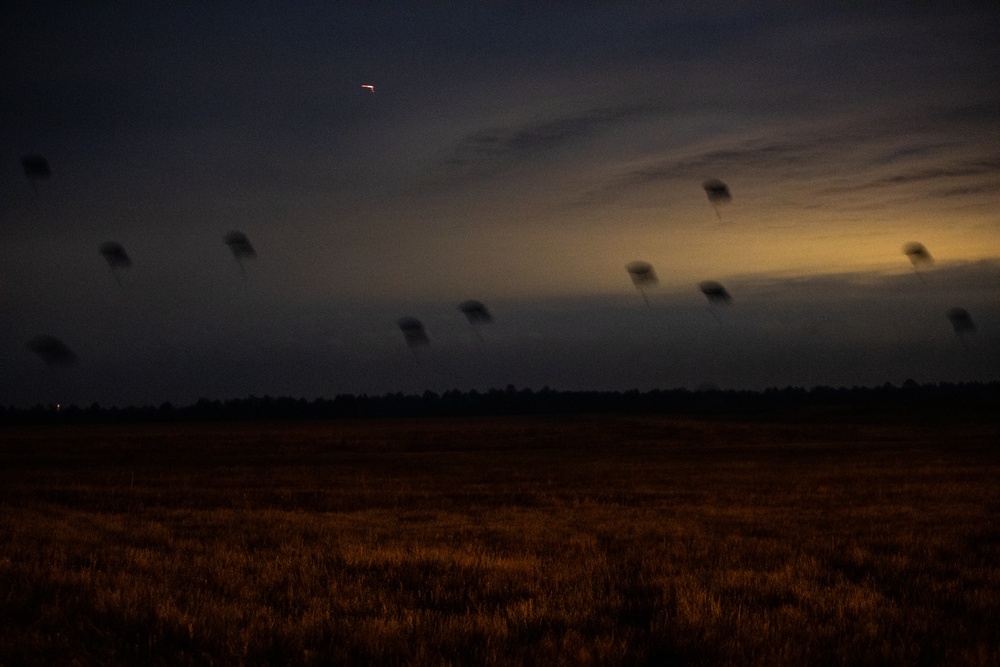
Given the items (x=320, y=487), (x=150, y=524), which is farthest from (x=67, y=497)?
(x=150, y=524)

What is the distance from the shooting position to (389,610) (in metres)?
8.78

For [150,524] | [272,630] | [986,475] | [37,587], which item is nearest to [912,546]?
[272,630]

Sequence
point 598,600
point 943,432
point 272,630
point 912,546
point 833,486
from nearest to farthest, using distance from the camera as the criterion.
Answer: point 272,630
point 598,600
point 912,546
point 833,486
point 943,432

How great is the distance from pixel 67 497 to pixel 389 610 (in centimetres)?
2183

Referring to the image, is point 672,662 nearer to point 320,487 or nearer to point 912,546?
point 912,546

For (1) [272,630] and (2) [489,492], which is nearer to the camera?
(1) [272,630]

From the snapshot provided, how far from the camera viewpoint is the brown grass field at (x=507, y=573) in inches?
291

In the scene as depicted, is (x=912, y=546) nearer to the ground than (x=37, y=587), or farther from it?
nearer to the ground

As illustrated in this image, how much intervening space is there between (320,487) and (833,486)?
58.4 feet

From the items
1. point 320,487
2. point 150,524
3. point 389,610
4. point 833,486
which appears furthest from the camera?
point 320,487

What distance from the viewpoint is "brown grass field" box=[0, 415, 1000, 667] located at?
739cm

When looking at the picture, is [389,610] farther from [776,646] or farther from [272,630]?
[776,646]

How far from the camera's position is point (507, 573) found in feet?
36.0

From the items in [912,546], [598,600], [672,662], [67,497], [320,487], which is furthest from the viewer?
[320,487]
